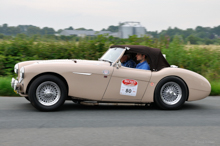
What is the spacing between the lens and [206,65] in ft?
43.0

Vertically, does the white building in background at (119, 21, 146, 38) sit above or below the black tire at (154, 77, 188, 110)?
above

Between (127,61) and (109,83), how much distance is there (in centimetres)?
117

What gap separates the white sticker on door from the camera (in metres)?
6.38

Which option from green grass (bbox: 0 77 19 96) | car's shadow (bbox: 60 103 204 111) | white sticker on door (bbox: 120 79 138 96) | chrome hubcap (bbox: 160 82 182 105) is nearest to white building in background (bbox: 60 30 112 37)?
green grass (bbox: 0 77 19 96)

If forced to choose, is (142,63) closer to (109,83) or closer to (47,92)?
(109,83)

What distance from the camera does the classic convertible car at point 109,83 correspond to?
601 centimetres

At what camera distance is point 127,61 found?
7.26 metres

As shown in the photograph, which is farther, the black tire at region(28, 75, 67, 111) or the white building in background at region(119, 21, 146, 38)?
the white building in background at region(119, 21, 146, 38)

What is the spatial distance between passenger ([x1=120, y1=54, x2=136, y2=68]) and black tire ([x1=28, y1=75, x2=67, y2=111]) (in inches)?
68.3

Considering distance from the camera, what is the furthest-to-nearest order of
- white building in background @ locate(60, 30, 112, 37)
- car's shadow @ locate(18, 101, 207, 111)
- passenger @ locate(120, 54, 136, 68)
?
white building in background @ locate(60, 30, 112, 37)
passenger @ locate(120, 54, 136, 68)
car's shadow @ locate(18, 101, 207, 111)

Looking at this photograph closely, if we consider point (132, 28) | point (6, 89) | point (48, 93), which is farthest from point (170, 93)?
point (132, 28)

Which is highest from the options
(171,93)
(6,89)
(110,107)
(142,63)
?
(142,63)

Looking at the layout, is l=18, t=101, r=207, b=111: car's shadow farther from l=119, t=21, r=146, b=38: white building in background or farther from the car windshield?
l=119, t=21, r=146, b=38: white building in background

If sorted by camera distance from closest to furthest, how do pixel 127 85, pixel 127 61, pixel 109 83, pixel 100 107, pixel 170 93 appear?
pixel 109 83 < pixel 127 85 < pixel 170 93 < pixel 100 107 < pixel 127 61
